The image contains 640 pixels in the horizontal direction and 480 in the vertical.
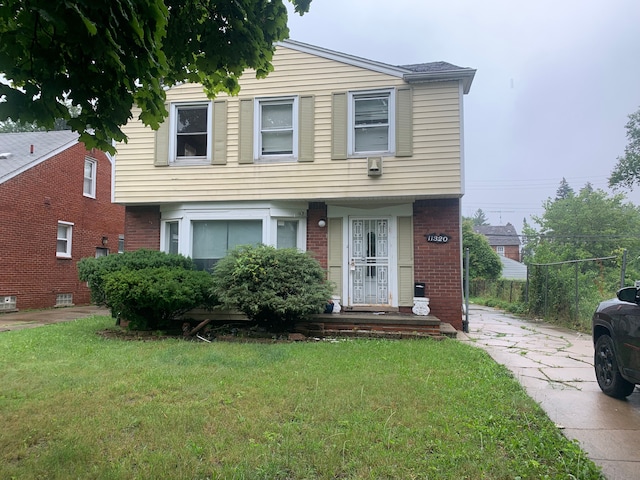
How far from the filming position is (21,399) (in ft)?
13.2

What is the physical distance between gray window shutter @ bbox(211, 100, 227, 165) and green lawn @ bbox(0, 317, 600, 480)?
5025mm

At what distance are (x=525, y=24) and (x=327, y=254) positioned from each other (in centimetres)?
1653

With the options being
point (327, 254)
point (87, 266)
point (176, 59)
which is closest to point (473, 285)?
point (327, 254)

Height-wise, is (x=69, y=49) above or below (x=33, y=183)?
below

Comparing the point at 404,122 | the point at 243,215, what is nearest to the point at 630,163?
the point at 404,122

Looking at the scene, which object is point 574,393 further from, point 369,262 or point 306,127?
point 306,127

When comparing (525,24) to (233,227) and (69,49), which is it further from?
(69,49)

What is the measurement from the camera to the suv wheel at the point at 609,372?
421 centimetres

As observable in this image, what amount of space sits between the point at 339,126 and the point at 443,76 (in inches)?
94.6

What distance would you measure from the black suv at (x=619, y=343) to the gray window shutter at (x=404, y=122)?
5096mm

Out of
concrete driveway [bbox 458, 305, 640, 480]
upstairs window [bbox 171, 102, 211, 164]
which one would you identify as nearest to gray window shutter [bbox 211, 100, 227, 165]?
upstairs window [bbox 171, 102, 211, 164]

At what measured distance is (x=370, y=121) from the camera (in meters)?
9.14

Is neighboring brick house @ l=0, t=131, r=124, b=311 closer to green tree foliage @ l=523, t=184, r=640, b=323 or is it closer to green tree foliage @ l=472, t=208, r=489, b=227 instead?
green tree foliage @ l=523, t=184, r=640, b=323

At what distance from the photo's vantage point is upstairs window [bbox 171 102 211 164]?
9.68 meters
